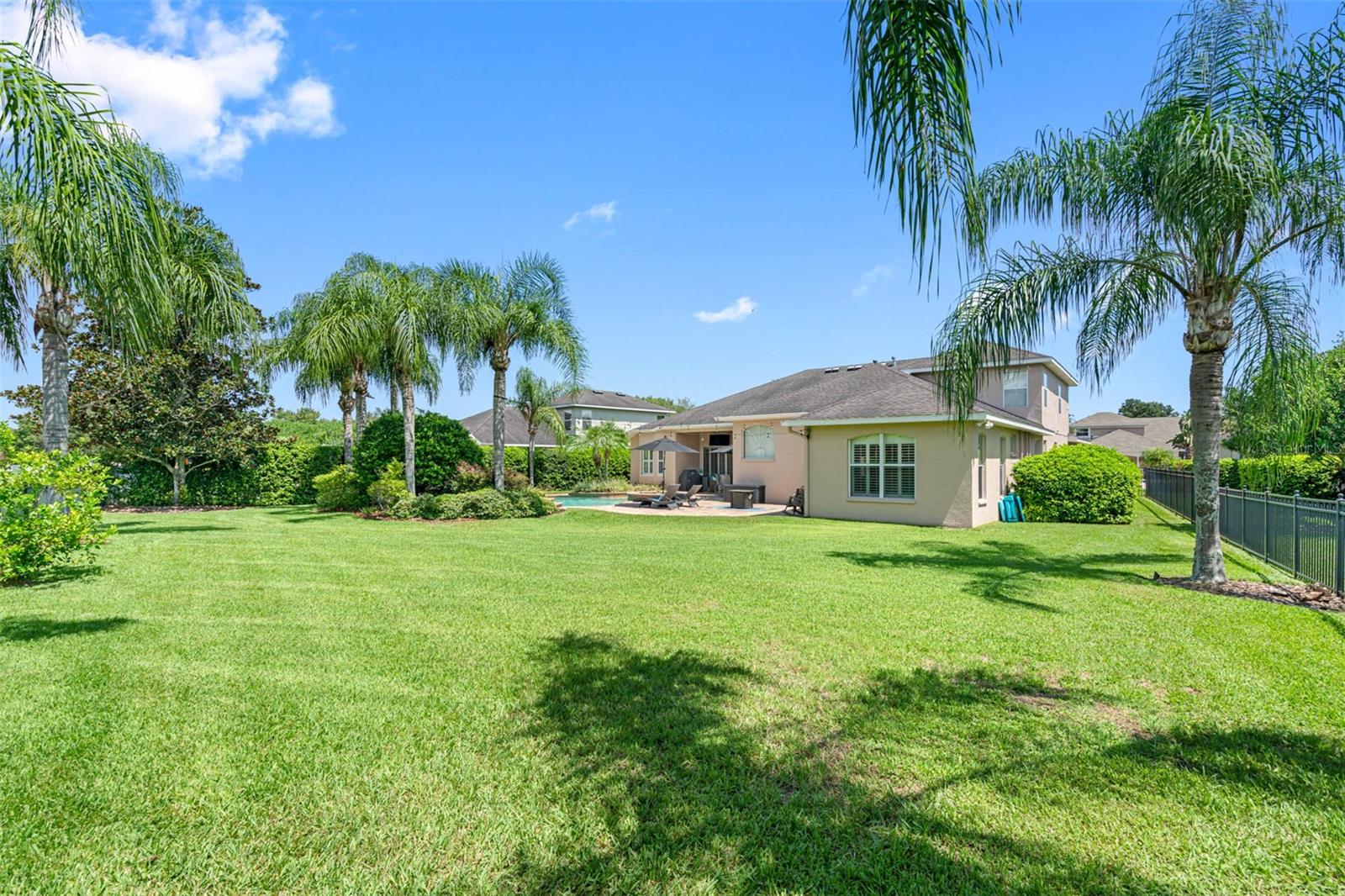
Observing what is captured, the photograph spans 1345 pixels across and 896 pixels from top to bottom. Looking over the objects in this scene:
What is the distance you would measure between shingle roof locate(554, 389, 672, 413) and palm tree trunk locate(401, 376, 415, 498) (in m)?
23.6

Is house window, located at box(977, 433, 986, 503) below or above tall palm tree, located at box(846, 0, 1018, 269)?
below

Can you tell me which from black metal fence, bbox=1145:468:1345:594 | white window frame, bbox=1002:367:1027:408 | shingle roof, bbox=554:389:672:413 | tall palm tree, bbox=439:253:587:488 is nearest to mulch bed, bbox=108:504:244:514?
tall palm tree, bbox=439:253:587:488

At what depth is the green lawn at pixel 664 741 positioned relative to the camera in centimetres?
276

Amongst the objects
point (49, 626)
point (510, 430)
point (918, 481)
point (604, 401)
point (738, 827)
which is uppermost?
point (604, 401)

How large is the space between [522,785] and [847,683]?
2.66m

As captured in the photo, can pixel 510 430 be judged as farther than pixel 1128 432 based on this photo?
No

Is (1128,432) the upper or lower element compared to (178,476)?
upper

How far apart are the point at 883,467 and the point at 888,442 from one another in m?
0.75

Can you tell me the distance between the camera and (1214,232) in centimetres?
768

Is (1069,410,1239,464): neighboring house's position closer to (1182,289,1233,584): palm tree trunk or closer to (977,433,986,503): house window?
(977,433,986,503): house window

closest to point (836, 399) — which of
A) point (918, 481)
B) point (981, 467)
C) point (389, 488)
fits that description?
point (918, 481)

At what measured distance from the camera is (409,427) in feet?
59.8

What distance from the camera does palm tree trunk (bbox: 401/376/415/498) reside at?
17953 millimetres

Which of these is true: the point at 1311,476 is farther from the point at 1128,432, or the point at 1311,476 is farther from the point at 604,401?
the point at 1128,432
